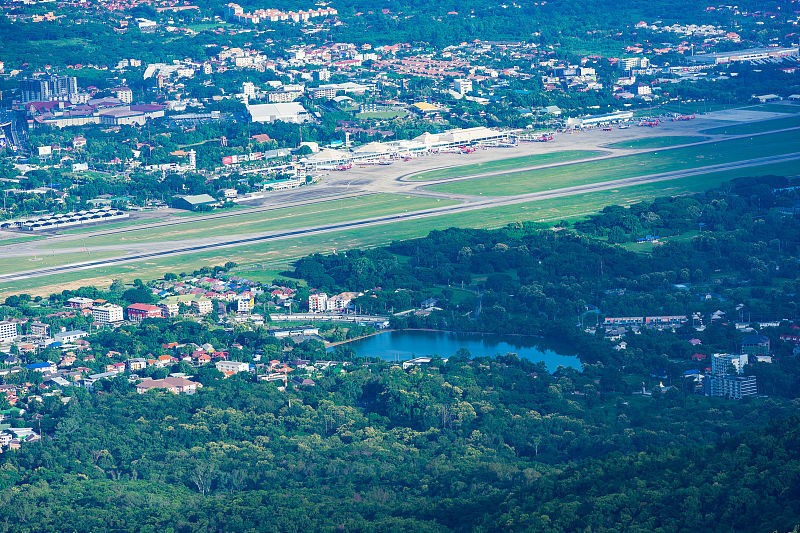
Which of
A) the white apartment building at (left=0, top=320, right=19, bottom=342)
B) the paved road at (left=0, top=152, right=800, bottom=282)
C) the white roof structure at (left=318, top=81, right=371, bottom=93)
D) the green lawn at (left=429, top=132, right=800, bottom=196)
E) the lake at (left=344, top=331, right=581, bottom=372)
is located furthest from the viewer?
the white roof structure at (left=318, top=81, right=371, bottom=93)

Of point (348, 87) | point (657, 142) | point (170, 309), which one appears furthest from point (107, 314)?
point (348, 87)

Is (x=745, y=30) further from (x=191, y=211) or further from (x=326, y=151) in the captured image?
(x=191, y=211)

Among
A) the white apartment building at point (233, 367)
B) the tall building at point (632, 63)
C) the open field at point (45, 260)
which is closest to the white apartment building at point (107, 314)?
the white apartment building at point (233, 367)

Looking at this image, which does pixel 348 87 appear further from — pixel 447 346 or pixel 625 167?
pixel 447 346

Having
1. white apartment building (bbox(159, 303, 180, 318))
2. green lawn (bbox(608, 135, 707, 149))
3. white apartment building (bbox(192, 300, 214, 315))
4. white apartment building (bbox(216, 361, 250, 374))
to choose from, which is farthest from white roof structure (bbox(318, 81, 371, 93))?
white apartment building (bbox(216, 361, 250, 374))

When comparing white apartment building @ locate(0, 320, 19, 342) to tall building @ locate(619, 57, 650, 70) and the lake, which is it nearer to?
the lake

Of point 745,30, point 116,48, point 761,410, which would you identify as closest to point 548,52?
point 745,30
